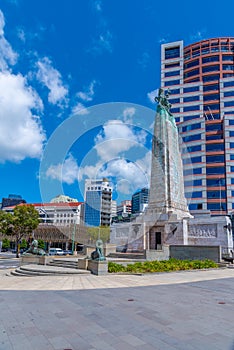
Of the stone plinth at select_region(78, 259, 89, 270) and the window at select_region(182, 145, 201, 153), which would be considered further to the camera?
the window at select_region(182, 145, 201, 153)

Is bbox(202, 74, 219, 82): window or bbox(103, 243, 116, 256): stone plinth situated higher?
bbox(202, 74, 219, 82): window

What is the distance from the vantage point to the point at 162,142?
37969 millimetres

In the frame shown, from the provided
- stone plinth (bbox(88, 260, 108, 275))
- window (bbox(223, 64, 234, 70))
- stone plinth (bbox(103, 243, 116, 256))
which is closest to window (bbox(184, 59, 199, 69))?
window (bbox(223, 64, 234, 70))

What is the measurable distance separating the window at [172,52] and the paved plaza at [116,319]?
2878 inches

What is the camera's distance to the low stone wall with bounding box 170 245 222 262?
23.5 metres

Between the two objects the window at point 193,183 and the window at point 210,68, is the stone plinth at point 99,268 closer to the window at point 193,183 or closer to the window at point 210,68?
the window at point 193,183

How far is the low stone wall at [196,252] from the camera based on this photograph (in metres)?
23.5

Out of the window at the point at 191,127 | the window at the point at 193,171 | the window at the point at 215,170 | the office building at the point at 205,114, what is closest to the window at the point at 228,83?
the office building at the point at 205,114

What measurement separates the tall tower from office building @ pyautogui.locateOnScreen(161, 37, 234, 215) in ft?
65.8

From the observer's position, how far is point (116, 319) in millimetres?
6430

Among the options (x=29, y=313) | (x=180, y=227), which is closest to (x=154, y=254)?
(x=180, y=227)

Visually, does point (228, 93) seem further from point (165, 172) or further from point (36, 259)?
point (36, 259)

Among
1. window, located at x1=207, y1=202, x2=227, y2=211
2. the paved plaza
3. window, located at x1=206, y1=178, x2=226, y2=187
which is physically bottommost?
the paved plaza

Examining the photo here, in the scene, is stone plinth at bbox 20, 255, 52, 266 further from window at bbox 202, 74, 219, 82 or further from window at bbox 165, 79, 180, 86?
window at bbox 202, 74, 219, 82
